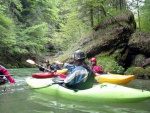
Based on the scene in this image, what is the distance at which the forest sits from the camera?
17594mm

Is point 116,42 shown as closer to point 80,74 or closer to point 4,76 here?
point 80,74

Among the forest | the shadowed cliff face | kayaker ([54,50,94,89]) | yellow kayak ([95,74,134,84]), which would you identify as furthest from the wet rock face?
kayaker ([54,50,94,89])

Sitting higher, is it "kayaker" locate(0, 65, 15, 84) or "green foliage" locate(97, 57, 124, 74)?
"kayaker" locate(0, 65, 15, 84)

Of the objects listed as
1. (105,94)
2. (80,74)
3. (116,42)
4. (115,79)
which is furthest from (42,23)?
(105,94)

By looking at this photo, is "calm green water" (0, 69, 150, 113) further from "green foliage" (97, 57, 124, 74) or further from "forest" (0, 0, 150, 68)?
"forest" (0, 0, 150, 68)

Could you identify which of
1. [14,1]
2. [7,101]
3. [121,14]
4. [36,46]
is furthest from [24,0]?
[7,101]

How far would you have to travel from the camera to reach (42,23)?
22984 mm

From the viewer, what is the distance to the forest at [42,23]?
17.6 metres

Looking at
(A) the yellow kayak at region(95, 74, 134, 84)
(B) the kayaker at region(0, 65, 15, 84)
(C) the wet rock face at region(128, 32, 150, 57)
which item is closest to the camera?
(B) the kayaker at region(0, 65, 15, 84)

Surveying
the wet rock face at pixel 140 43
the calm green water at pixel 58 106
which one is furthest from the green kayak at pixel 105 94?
the wet rock face at pixel 140 43

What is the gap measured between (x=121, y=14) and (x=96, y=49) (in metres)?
3.32

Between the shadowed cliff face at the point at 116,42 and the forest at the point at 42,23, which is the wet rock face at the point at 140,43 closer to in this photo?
the shadowed cliff face at the point at 116,42

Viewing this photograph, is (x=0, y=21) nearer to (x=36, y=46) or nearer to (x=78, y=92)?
(x=36, y=46)

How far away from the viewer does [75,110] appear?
15.4 ft
